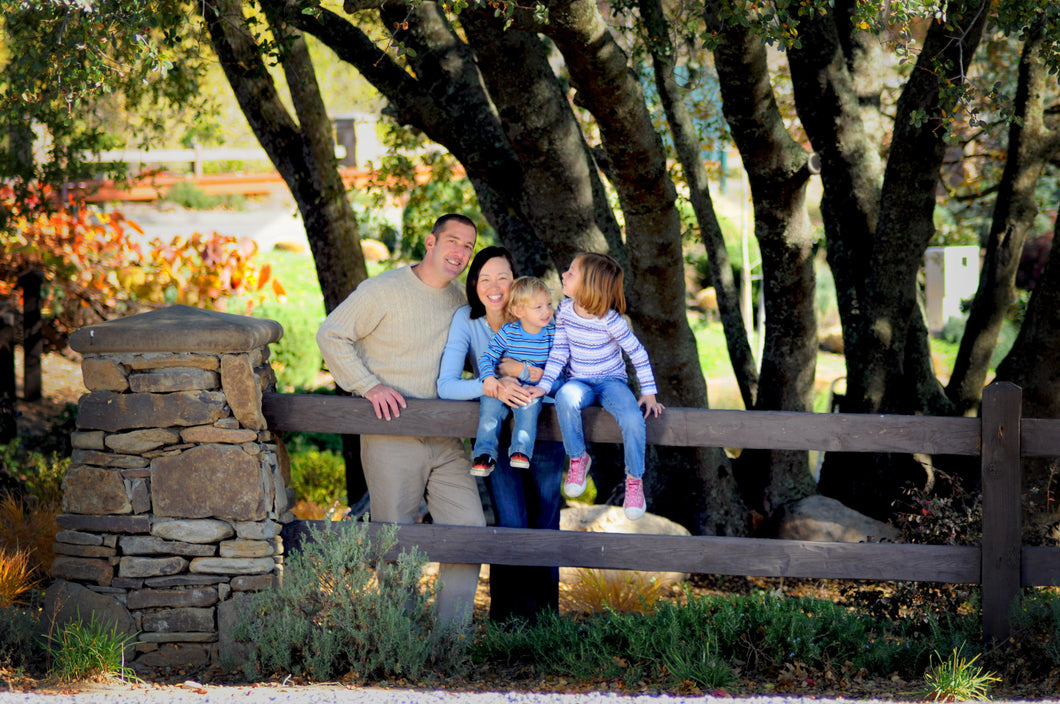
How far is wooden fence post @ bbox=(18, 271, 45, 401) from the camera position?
11.1 metres

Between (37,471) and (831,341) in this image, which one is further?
(831,341)

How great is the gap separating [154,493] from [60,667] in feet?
2.53

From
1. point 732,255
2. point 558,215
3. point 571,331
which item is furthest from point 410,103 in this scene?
point 732,255

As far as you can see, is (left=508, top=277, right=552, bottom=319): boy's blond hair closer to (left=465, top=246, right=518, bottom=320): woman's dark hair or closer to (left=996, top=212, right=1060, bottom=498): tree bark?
(left=465, top=246, right=518, bottom=320): woman's dark hair

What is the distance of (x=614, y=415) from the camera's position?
4.38m

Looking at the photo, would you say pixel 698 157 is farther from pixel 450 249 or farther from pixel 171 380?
Result: pixel 171 380

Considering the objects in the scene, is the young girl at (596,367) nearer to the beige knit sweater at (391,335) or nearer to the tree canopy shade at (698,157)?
the beige knit sweater at (391,335)

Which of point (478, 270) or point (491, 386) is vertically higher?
point (478, 270)

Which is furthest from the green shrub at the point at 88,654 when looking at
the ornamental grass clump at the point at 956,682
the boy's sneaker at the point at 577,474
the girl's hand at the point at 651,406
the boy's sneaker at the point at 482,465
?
the ornamental grass clump at the point at 956,682

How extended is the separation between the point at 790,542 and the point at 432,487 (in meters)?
1.62

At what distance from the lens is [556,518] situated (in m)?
4.76

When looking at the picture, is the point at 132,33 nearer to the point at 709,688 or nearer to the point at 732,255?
the point at 709,688

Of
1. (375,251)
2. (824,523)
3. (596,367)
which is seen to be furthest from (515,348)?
(375,251)

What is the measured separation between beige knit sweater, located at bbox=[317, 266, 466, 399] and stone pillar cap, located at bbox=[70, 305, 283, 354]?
0.35 m
